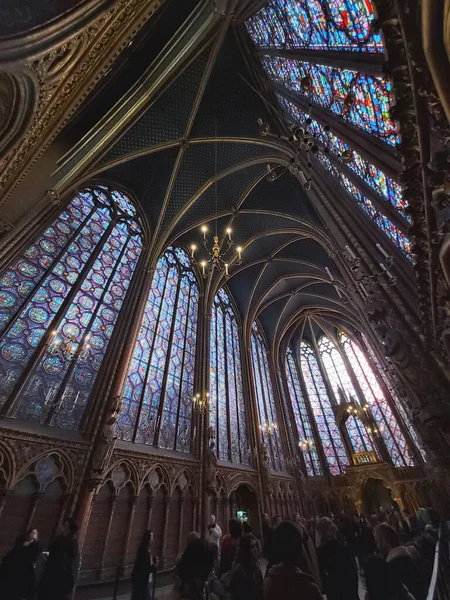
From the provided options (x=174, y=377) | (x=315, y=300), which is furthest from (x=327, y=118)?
(x=315, y=300)

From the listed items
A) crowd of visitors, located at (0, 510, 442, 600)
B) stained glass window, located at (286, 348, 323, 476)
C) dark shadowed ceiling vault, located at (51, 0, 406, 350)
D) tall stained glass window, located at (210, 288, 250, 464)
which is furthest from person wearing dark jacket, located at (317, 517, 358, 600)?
stained glass window, located at (286, 348, 323, 476)

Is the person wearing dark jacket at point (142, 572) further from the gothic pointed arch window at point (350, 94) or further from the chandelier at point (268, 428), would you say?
the chandelier at point (268, 428)

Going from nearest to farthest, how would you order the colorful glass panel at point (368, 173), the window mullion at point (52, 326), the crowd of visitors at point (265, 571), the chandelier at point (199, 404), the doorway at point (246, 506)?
the crowd of visitors at point (265, 571) → the colorful glass panel at point (368, 173) → the window mullion at point (52, 326) → the chandelier at point (199, 404) → the doorway at point (246, 506)

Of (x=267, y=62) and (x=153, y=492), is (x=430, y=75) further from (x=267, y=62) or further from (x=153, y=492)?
(x=267, y=62)

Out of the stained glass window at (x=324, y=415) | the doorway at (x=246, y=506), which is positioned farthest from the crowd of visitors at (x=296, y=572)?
the stained glass window at (x=324, y=415)

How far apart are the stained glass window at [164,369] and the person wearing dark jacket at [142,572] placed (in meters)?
4.02

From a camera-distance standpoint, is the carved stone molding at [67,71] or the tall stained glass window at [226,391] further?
the tall stained glass window at [226,391]

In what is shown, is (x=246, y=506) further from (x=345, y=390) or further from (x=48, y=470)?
(x=345, y=390)

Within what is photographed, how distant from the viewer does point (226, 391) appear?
1263 cm

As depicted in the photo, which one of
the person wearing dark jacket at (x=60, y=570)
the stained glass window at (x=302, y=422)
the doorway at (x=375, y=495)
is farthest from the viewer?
the stained glass window at (x=302, y=422)

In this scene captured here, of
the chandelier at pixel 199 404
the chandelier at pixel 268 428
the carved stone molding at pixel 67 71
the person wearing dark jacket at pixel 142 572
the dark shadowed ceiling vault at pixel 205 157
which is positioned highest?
the dark shadowed ceiling vault at pixel 205 157

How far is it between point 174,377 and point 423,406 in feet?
27.0

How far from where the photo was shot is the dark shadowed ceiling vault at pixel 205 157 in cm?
→ 841

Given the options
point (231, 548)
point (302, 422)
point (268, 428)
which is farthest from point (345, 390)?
point (231, 548)
